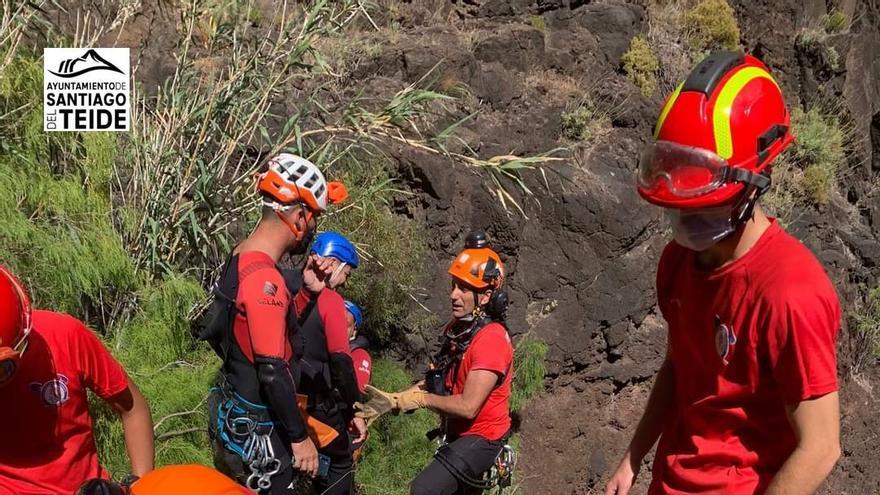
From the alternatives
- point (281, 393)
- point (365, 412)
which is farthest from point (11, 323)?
point (365, 412)

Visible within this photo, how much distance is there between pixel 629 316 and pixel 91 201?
18.7 ft

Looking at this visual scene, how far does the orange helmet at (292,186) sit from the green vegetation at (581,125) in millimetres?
6259

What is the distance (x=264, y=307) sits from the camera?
9.06 ft

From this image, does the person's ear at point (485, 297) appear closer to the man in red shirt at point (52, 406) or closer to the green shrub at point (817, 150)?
the man in red shirt at point (52, 406)

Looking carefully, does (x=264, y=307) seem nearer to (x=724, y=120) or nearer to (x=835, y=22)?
(x=724, y=120)

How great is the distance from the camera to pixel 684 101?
181 centimetres

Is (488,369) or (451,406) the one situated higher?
(488,369)

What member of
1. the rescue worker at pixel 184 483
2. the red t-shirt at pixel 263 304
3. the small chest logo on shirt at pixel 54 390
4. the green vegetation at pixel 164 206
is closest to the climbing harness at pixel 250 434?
the red t-shirt at pixel 263 304

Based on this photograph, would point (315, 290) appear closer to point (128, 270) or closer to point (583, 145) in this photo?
point (128, 270)

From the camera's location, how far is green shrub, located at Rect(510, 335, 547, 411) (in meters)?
7.57

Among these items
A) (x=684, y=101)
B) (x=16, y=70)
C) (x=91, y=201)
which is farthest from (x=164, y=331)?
(x=684, y=101)

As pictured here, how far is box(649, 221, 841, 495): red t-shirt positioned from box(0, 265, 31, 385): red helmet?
5.65 ft

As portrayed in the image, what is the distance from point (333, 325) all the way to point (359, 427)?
2.58 feet

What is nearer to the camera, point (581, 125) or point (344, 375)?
point (344, 375)
